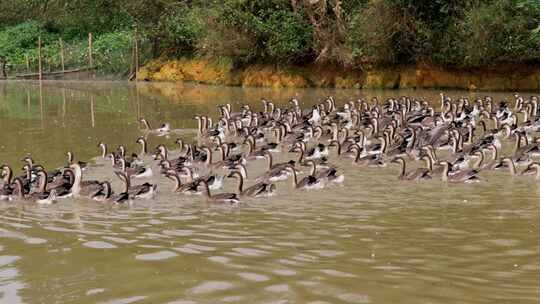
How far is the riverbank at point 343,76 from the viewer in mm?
35312

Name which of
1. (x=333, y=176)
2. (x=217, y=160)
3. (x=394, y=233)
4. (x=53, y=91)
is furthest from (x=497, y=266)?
(x=53, y=91)

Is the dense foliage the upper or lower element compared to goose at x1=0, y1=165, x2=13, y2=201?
upper

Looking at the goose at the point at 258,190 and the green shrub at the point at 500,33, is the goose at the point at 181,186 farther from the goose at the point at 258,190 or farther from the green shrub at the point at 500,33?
the green shrub at the point at 500,33

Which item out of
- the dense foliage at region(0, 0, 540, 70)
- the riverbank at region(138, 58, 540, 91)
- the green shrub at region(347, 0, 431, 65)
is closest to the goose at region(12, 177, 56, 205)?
the dense foliage at region(0, 0, 540, 70)

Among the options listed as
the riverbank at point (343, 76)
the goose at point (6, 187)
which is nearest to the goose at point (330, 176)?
the goose at point (6, 187)

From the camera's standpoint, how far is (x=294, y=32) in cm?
3956

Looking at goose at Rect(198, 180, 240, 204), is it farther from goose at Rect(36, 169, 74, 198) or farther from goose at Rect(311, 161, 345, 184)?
goose at Rect(36, 169, 74, 198)

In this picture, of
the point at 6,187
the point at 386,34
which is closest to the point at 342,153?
the point at 6,187

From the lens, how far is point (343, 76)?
39.2 metres

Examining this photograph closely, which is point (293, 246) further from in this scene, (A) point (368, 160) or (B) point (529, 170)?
(A) point (368, 160)

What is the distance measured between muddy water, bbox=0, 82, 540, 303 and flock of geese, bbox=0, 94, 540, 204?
0.37 m

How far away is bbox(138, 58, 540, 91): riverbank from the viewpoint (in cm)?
3531

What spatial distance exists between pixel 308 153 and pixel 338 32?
2134 centimetres

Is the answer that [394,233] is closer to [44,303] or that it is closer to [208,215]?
[208,215]
